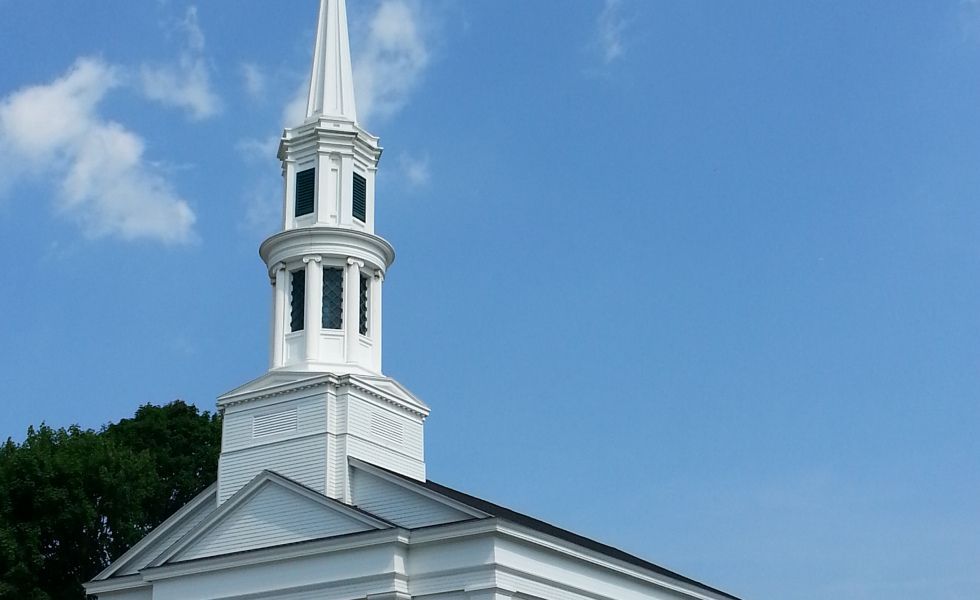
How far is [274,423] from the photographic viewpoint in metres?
36.3

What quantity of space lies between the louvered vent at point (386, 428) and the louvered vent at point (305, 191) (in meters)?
6.34

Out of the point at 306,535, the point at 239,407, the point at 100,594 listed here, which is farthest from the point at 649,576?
the point at 100,594

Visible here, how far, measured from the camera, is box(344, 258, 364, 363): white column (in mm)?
37000

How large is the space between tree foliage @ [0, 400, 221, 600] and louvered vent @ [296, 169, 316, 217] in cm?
1467

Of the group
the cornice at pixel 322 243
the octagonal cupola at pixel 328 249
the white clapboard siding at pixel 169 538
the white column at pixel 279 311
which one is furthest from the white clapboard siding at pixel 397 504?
the cornice at pixel 322 243

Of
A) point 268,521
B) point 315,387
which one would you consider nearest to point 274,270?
point 315,387

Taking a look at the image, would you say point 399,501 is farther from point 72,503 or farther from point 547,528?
point 72,503

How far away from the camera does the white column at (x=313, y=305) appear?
36781mm

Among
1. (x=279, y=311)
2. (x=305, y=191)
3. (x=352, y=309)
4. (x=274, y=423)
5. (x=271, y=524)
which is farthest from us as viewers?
(x=305, y=191)

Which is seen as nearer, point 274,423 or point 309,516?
point 309,516

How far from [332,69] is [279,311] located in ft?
26.0

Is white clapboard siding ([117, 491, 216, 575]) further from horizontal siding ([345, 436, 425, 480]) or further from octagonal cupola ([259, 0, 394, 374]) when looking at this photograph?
horizontal siding ([345, 436, 425, 480])

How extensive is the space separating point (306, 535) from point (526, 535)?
226 inches

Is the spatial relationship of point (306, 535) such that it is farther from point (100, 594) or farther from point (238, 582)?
point (100, 594)
